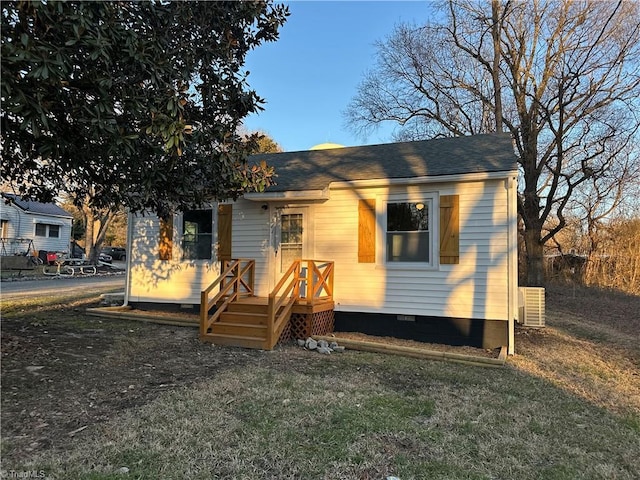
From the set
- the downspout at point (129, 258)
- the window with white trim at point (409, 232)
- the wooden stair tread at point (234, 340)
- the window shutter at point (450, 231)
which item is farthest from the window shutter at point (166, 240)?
the window shutter at point (450, 231)

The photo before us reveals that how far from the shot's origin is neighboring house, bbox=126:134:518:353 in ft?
22.9

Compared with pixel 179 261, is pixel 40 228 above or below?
above

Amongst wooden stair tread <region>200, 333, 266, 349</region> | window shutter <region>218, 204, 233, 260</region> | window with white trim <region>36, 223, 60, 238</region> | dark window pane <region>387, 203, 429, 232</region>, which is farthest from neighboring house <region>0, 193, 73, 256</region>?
dark window pane <region>387, 203, 429, 232</region>

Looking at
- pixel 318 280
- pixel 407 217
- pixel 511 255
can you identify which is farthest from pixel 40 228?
pixel 511 255

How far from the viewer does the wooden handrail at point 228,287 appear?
697cm

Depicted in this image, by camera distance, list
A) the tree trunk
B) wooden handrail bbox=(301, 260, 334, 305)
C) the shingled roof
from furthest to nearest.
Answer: the tree trunk → the shingled roof → wooden handrail bbox=(301, 260, 334, 305)

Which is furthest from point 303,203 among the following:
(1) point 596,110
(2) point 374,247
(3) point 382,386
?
(1) point 596,110

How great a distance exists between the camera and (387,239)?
7688mm

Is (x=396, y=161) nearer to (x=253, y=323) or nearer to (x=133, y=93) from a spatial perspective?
(x=253, y=323)

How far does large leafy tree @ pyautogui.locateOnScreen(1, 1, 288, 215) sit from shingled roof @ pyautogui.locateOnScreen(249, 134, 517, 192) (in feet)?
8.33

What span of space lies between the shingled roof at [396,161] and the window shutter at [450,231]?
0.53 meters

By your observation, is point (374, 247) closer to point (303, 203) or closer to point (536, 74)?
point (303, 203)

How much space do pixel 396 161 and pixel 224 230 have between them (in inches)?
151

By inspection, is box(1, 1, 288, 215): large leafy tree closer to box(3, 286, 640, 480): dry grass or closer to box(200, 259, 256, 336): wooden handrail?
box(200, 259, 256, 336): wooden handrail
